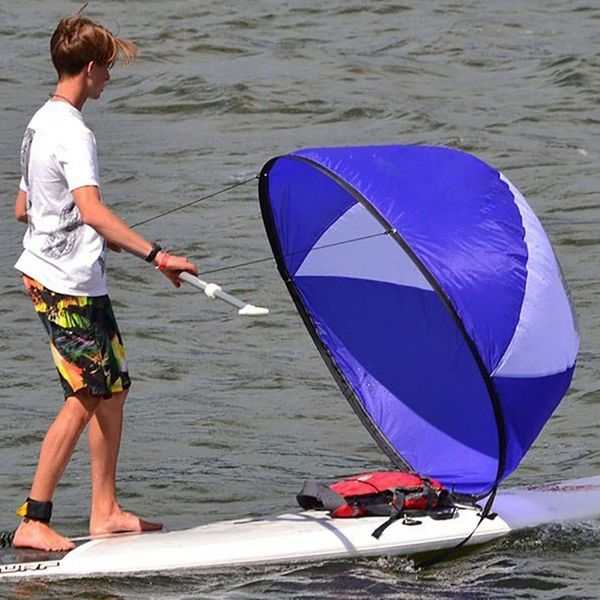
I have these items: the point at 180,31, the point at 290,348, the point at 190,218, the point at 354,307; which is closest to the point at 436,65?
the point at 180,31

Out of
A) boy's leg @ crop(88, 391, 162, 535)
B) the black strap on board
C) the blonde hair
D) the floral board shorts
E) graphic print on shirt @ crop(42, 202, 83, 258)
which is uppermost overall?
the blonde hair

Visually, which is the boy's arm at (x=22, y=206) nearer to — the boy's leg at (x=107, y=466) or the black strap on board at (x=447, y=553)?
the boy's leg at (x=107, y=466)

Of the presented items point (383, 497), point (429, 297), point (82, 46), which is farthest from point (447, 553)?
point (82, 46)

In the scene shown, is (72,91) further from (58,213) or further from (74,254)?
(74,254)

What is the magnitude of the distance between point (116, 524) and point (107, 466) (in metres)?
0.32

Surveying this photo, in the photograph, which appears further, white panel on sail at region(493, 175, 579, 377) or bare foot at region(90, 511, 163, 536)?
bare foot at region(90, 511, 163, 536)

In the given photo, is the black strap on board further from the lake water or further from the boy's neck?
the boy's neck

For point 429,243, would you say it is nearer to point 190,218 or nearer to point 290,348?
point 290,348

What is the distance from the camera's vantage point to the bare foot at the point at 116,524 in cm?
615

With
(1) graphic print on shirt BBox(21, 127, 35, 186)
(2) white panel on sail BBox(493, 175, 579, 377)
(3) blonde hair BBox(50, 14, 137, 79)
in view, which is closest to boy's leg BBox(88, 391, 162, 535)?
(1) graphic print on shirt BBox(21, 127, 35, 186)

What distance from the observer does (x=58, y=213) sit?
18.5 feet

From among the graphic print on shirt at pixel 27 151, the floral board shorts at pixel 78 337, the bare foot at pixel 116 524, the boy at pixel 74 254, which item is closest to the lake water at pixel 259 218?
the bare foot at pixel 116 524

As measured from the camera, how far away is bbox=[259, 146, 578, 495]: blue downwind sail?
5.97 m

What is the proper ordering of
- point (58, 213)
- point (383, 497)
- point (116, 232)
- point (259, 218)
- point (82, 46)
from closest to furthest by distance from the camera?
1. point (116, 232)
2. point (82, 46)
3. point (58, 213)
4. point (383, 497)
5. point (259, 218)
